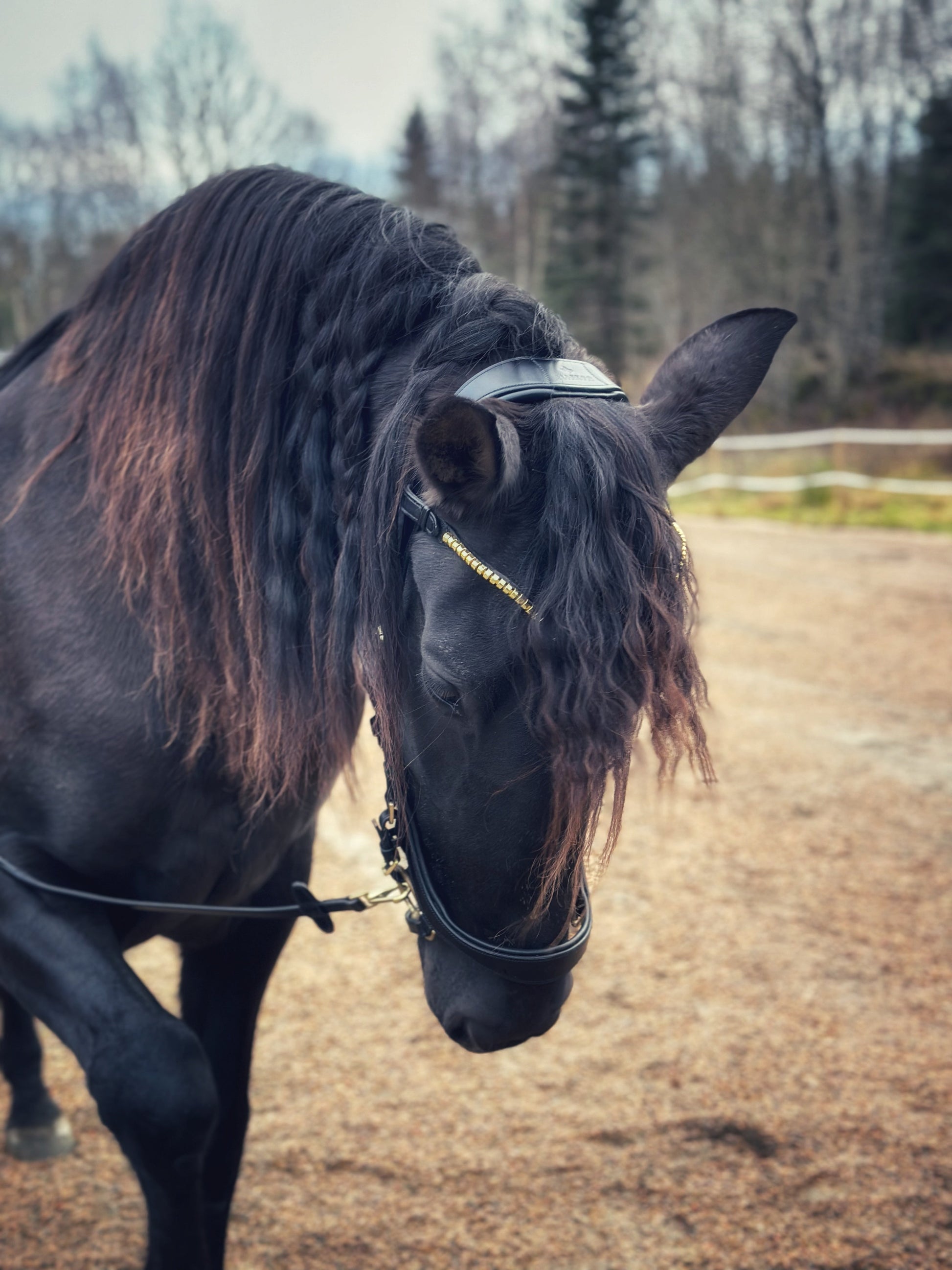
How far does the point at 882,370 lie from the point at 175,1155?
73.4 feet

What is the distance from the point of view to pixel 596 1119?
2531 millimetres

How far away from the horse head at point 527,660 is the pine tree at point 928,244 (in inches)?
956

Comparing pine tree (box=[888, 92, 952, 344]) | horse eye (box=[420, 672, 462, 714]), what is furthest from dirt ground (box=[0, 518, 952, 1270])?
pine tree (box=[888, 92, 952, 344])

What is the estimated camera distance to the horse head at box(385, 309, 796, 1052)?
4.14 ft

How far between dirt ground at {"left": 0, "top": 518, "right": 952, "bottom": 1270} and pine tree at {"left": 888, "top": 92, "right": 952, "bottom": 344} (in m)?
21.6

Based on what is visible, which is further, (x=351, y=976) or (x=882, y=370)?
(x=882, y=370)

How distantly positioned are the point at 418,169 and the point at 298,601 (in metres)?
30.1

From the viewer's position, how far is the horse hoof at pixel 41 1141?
8.25 feet

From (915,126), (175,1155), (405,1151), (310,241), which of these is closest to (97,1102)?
(175,1155)

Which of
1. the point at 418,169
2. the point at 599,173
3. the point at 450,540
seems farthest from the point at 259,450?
the point at 418,169

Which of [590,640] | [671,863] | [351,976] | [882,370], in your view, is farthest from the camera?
[882,370]

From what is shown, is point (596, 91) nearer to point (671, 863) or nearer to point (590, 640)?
point (671, 863)

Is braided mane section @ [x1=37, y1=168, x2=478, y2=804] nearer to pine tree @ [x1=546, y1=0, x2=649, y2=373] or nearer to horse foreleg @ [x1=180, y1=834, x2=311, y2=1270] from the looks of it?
horse foreleg @ [x1=180, y1=834, x2=311, y2=1270]

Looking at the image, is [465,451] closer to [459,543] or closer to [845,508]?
[459,543]
